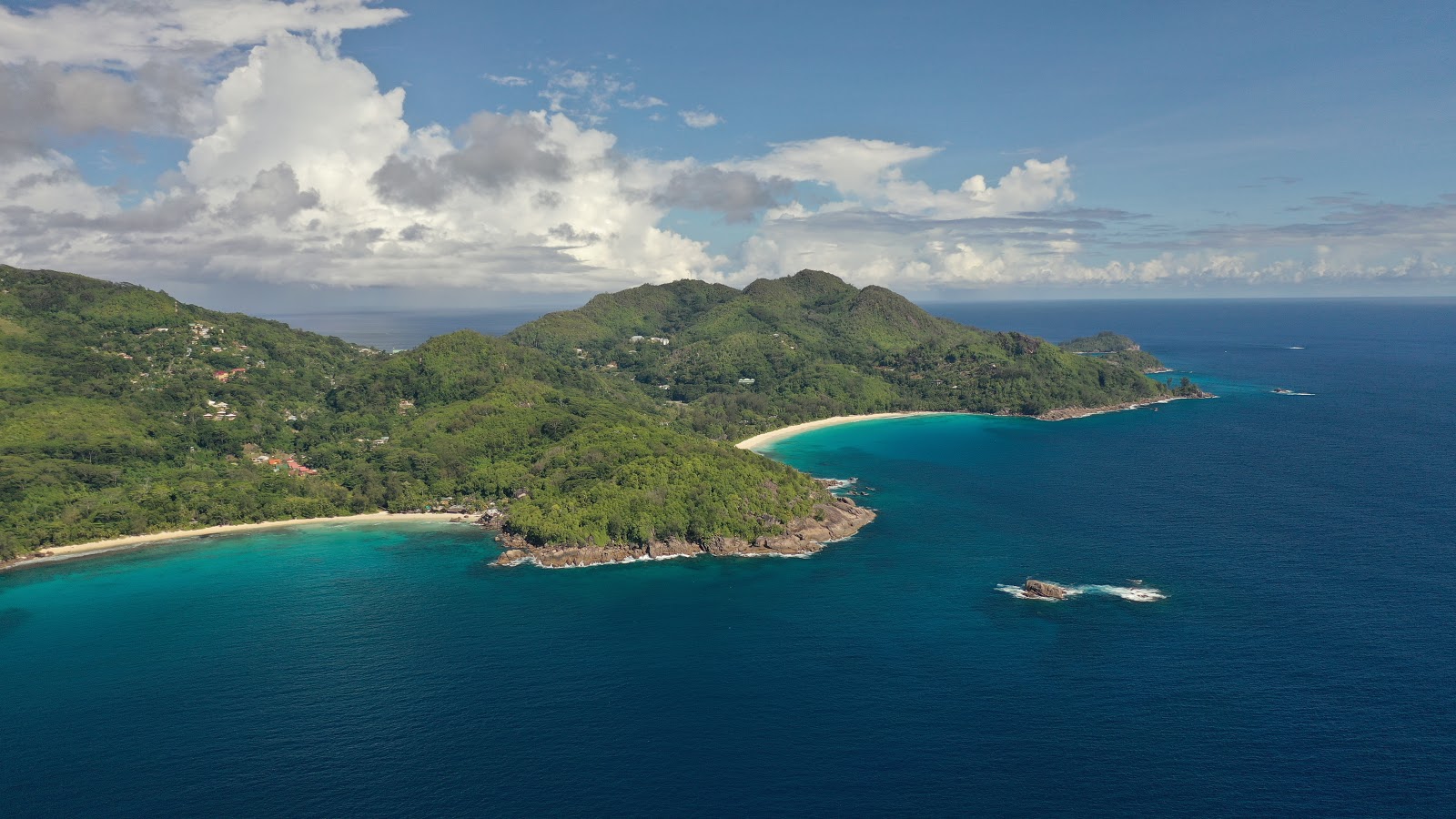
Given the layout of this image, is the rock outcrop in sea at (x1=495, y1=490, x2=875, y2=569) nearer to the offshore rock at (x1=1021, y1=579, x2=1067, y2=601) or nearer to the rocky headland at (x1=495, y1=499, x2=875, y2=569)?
the rocky headland at (x1=495, y1=499, x2=875, y2=569)

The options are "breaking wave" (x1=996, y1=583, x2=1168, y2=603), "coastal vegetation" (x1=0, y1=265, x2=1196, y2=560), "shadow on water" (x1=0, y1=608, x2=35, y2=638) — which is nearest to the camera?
"shadow on water" (x1=0, y1=608, x2=35, y2=638)

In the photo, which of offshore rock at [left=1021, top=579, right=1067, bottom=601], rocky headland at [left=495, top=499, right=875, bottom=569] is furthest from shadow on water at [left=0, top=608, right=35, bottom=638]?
offshore rock at [left=1021, top=579, right=1067, bottom=601]

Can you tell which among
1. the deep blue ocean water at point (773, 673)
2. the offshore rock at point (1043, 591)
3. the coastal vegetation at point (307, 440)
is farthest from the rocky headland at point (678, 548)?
the offshore rock at point (1043, 591)

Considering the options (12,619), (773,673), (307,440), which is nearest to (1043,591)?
(773,673)

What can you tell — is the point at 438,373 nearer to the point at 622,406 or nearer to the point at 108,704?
the point at 622,406

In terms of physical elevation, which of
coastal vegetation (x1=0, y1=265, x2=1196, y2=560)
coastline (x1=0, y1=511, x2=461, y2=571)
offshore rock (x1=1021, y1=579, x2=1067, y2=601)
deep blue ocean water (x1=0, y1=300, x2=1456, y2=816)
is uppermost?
coastal vegetation (x1=0, y1=265, x2=1196, y2=560)

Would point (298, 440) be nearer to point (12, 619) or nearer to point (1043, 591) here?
point (12, 619)
